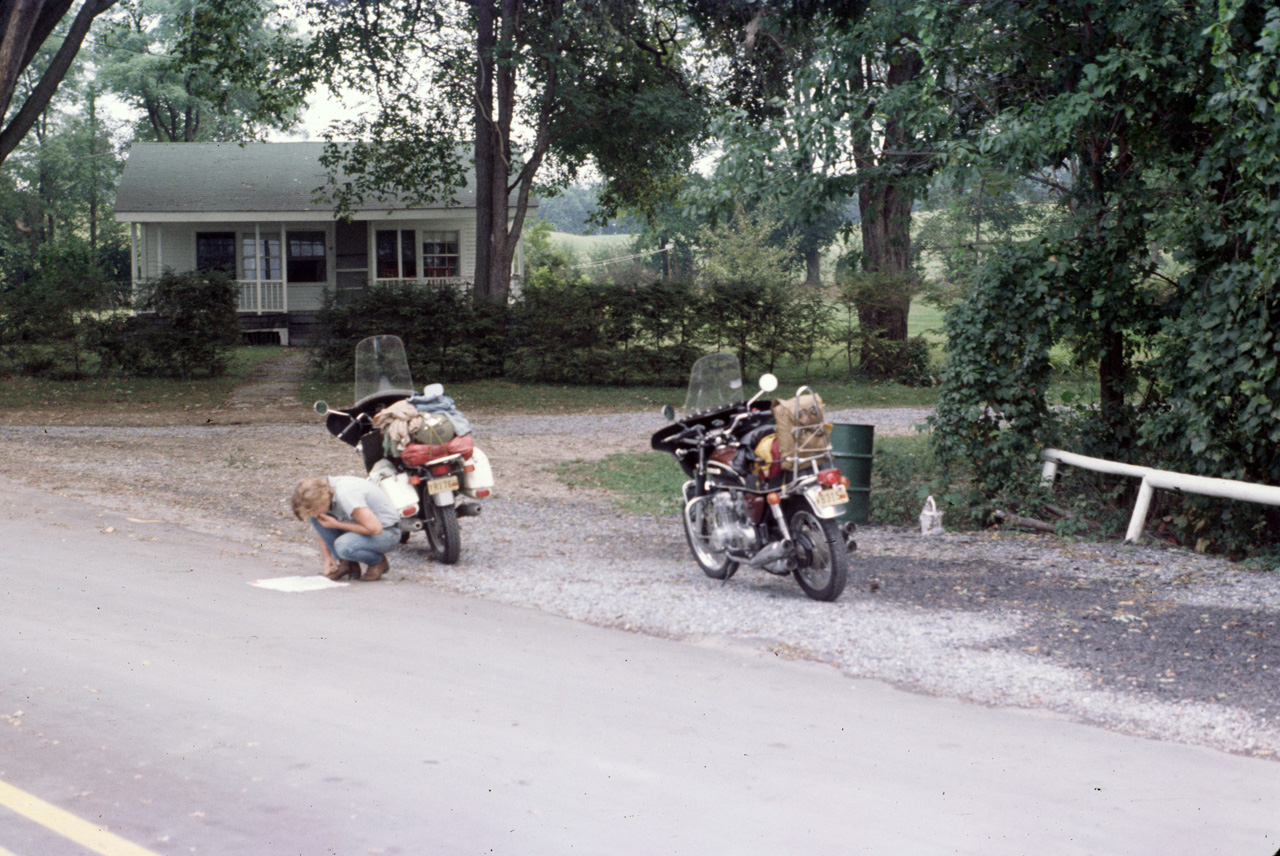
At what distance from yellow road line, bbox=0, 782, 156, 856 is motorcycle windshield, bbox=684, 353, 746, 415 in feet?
15.8

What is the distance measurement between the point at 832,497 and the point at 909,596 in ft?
3.02

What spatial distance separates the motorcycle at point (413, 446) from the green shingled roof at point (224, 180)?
21950mm

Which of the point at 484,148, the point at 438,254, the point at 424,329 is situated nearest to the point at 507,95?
the point at 484,148

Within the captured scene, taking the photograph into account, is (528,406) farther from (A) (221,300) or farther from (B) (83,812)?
(B) (83,812)

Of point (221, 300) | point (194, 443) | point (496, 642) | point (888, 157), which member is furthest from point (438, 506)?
point (221, 300)

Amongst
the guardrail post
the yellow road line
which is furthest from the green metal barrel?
the yellow road line

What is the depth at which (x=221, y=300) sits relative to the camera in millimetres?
23422

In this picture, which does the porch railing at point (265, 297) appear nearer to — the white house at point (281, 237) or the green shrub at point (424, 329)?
the white house at point (281, 237)

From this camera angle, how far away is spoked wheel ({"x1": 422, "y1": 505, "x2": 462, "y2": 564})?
327 inches

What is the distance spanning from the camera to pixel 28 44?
693 inches

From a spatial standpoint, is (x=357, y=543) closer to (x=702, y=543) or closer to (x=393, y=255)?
(x=702, y=543)

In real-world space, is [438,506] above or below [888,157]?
below

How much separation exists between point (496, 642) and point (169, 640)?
1690 mm

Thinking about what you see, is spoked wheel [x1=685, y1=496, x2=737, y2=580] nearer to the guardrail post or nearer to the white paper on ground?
the white paper on ground
